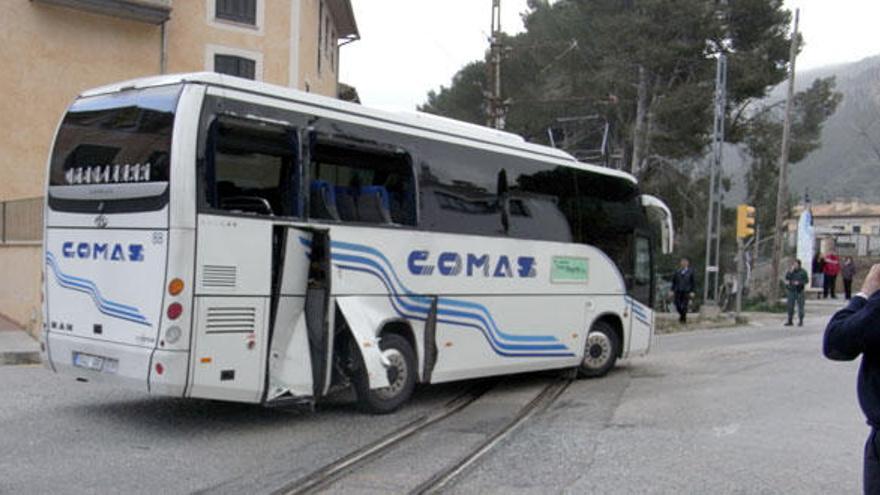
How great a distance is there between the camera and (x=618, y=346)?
12727mm

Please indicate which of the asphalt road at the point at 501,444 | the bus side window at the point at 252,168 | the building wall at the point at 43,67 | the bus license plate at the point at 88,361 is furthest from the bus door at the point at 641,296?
the building wall at the point at 43,67

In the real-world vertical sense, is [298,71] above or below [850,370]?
above

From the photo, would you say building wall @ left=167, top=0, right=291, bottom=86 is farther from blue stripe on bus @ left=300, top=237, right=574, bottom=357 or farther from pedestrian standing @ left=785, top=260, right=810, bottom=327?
blue stripe on bus @ left=300, top=237, right=574, bottom=357

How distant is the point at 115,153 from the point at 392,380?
3571 mm

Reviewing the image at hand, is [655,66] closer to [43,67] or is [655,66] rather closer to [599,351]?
[43,67]

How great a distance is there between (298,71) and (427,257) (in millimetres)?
17549

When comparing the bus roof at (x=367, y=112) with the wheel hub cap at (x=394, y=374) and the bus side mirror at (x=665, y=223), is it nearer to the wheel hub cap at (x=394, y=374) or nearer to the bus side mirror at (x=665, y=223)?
the bus side mirror at (x=665, y=223)

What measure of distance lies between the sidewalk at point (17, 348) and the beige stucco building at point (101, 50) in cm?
681

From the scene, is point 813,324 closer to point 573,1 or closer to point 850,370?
point 850,370

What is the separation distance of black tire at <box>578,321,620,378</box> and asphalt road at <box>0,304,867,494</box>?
58 cm

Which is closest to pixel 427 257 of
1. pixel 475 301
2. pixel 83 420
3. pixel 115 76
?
pixel 475 301

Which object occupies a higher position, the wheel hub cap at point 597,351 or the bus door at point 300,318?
the bus door at point 300,318

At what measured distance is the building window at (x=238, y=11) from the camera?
24.1 m

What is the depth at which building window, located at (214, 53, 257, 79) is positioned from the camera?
24.1m
